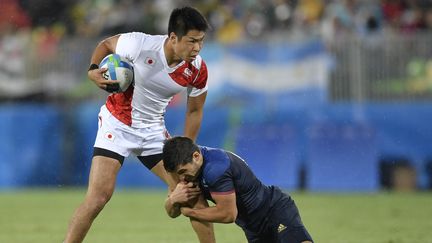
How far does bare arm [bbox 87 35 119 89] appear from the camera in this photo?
28.1ft

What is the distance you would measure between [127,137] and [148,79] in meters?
0.58

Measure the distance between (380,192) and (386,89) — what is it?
1938 mm

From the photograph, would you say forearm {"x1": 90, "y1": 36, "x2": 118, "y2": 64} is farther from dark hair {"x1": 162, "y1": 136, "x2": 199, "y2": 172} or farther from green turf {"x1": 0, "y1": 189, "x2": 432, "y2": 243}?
green turf {"x1": 0, "y1": 189, "x2": 432, "y2": 243}

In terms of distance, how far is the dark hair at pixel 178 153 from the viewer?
7574 millimetres

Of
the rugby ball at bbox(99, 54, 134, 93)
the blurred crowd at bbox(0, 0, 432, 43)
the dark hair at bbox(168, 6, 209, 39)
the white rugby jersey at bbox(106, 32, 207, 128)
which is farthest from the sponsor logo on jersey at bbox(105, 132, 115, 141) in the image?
the blurred crowd at bbox(0, 0, 432, 43)

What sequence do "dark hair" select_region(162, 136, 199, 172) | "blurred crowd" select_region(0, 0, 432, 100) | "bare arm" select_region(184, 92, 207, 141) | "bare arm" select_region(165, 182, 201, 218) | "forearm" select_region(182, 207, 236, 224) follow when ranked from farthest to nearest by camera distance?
"blurred crowd" select_region(0, 0, 432, 100)
"bare arm" select_region(184, 92, 207, 141)
"bare arm" select_region(165, 182, 201, 218)
"forearm" select_region(182, 207, 236, 224)
"dark hair" select_region(162, 136, 199, 172)

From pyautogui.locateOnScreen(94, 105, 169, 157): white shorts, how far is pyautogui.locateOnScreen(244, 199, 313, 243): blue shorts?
4.91 feet

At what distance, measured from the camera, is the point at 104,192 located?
848cm

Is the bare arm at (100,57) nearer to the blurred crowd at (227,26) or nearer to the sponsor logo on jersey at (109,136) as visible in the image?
the sponsor logo on jersey at (109,136)

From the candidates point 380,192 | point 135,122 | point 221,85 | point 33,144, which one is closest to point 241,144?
point 221,85

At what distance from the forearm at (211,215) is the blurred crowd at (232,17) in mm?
10738

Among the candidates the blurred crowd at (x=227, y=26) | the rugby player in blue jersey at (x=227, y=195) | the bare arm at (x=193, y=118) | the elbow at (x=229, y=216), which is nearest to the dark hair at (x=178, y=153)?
the rugby player in blue jersey at (x=227, y=195)

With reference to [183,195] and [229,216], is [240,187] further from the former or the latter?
[183,195]

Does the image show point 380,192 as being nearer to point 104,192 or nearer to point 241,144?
point 241,144
